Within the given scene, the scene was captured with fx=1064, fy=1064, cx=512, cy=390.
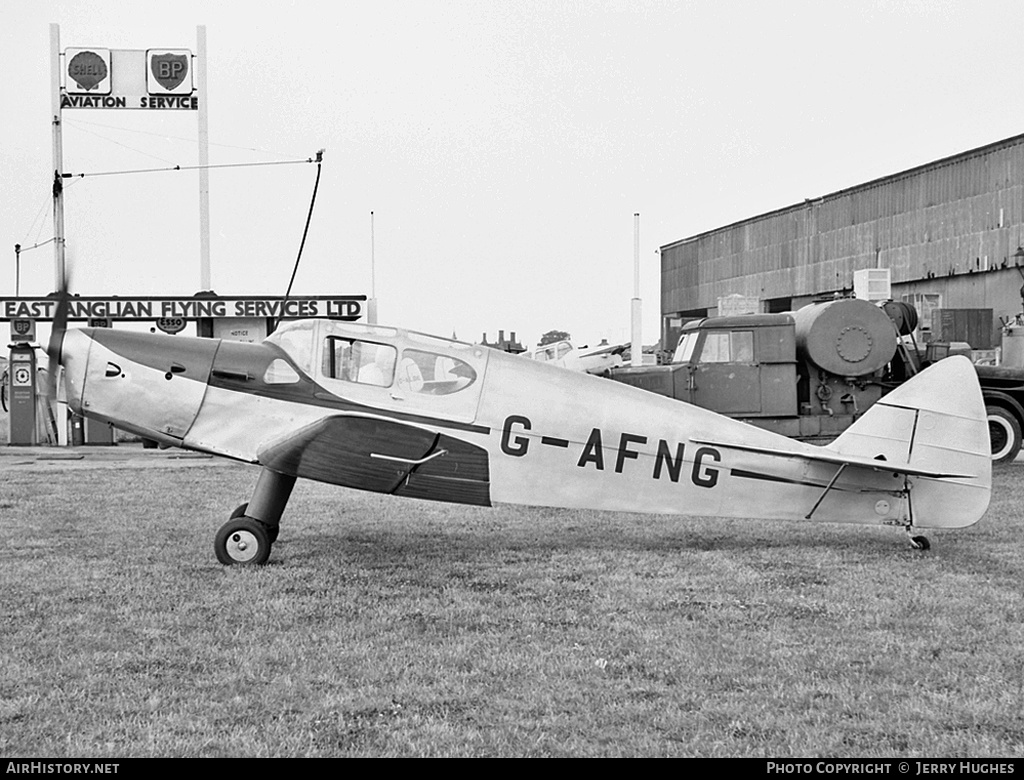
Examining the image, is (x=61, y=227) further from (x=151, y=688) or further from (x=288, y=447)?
(x=151, y=688)

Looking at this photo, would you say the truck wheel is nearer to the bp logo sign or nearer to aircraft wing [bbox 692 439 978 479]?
aircraft wing [bbox 692 439 978 479]

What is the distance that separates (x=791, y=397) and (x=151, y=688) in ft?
38.0

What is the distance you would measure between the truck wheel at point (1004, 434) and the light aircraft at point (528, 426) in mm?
8659

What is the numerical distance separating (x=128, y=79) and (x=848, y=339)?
53.6ft

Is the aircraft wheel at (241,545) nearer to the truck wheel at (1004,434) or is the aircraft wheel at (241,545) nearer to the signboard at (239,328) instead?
the truck wheel at (1004,434)

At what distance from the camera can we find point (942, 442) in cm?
852

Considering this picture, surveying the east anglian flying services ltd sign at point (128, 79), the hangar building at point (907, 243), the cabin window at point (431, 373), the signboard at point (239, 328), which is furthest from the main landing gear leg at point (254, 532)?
the east anglian flying services ltd sign at point (128, 79)

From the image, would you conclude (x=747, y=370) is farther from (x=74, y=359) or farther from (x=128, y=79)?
(x=128, y=79)

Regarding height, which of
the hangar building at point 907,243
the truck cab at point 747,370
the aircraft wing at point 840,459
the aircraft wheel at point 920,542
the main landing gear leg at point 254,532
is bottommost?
the aircraft wheel at point 920,542

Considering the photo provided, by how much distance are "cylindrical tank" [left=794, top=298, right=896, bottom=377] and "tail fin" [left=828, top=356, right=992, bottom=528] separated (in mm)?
6727

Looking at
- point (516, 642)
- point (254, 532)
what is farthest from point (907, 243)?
point (516, 642)

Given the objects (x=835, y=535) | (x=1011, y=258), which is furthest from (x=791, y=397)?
(x=1011, y=258)

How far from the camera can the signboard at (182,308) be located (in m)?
22.2

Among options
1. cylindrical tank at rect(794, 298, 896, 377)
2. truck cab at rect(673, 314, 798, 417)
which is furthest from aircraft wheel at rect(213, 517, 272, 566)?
cylindrical tank at rect(794, 298, 896, 377)
